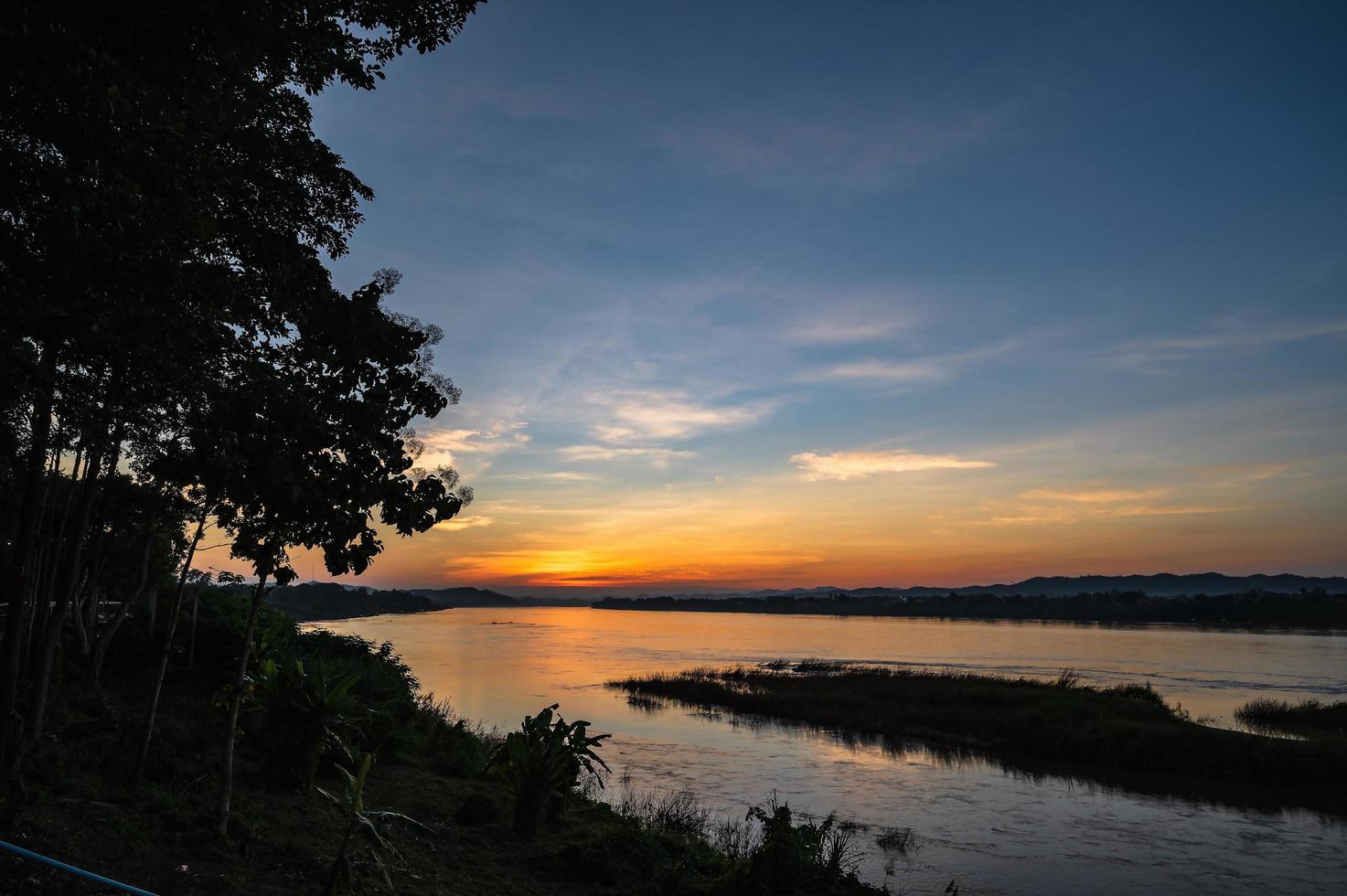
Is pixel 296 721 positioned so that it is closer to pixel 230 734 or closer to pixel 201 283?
pixel 230 734

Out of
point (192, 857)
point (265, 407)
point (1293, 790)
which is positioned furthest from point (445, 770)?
point (1293, 790)

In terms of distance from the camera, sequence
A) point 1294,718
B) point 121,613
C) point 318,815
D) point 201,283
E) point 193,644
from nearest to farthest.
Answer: point 201,283 → point 318,815 → point 121,613 → point 193,644 → point 1294,718

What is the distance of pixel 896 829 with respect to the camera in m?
17.3

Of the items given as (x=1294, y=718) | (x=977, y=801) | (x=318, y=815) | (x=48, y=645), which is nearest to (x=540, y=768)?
(x=318, y=815)

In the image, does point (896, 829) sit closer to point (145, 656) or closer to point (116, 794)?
point (116, 794)

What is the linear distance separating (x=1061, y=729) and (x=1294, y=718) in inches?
443

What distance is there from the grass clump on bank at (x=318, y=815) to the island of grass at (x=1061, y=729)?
53.2 feet

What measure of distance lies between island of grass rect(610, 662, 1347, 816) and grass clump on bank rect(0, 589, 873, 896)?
16.2m

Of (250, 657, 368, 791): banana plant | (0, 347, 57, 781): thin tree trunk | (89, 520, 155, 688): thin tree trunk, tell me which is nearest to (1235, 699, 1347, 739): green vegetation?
(250, 657, 368, 791): banana plant

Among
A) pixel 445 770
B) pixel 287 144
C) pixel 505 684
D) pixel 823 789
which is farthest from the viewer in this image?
pixel 505 684

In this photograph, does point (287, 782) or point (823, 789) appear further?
point (823, 789)

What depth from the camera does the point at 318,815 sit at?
1009cm

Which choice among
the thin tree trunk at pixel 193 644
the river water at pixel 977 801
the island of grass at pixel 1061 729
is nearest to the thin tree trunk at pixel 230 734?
the thin tree trunk at pixel 193 644

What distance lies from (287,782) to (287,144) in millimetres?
8373
